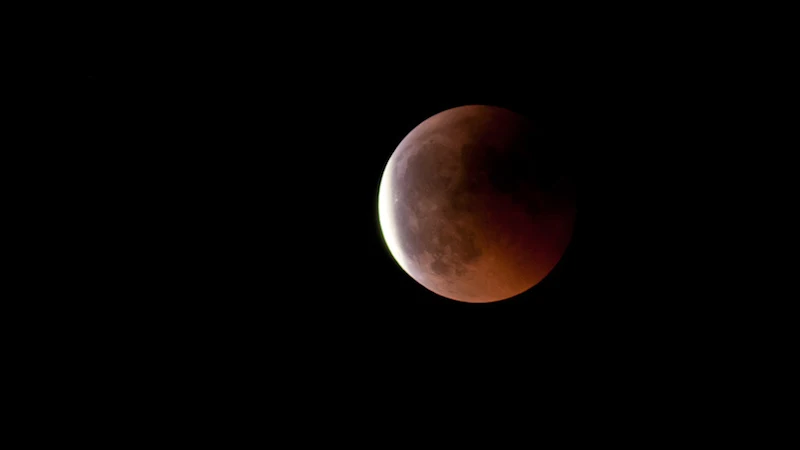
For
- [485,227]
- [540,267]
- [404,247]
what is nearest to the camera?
[485,227]

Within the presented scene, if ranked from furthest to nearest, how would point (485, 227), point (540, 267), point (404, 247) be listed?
point (404, 247) → point (540, 267) → point (485, 227)

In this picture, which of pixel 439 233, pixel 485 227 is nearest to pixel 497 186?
pixel 485 227

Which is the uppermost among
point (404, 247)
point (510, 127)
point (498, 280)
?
point (510, 127)

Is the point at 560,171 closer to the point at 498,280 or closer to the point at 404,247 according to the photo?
the point at 498,280

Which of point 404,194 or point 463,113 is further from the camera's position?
point 463,113

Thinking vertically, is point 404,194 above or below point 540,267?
above

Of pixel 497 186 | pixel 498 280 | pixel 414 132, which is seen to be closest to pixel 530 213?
pixel 497 186
